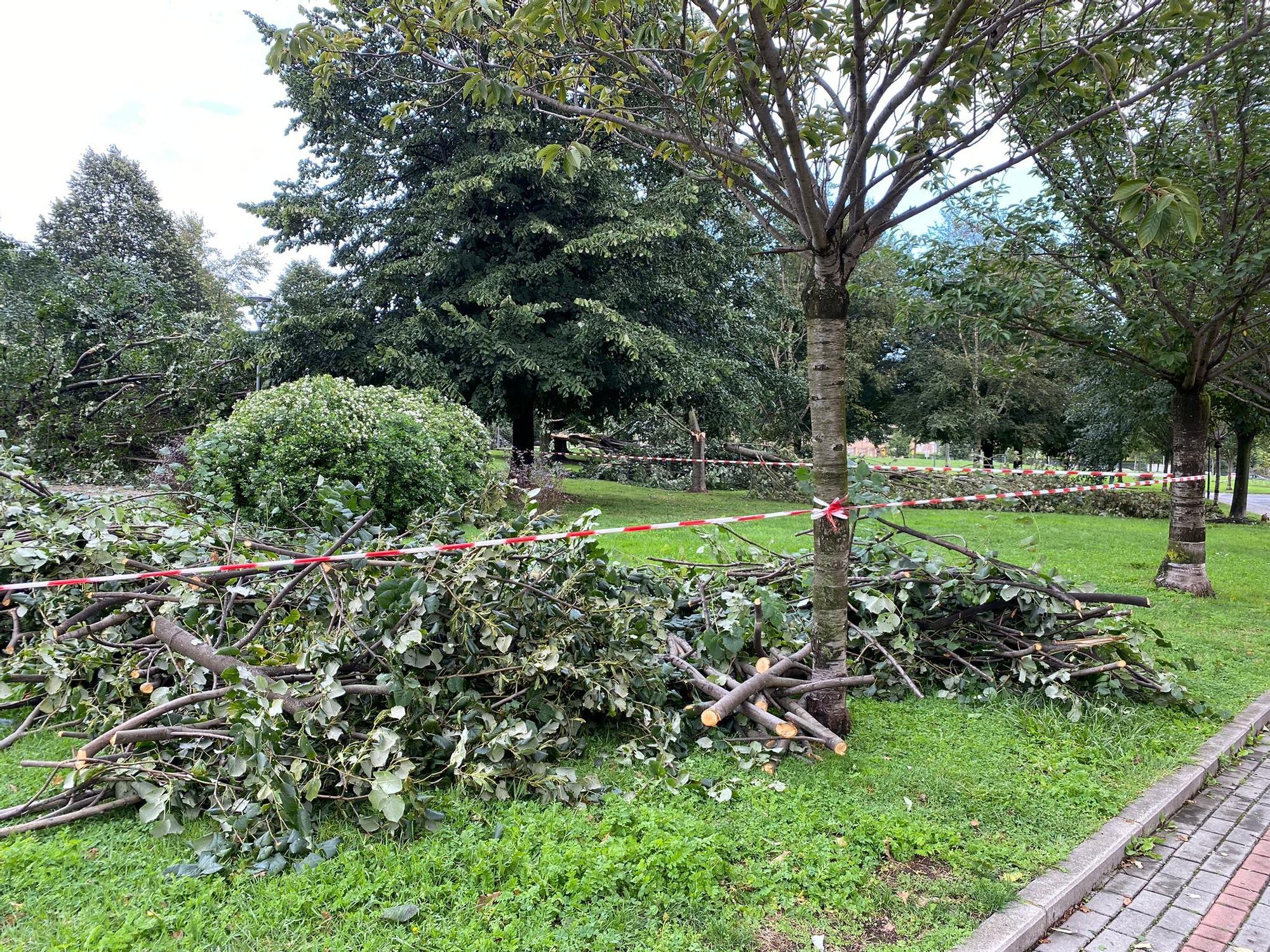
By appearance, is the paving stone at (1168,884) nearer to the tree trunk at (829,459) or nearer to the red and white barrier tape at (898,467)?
the tree trunk at (829,459)

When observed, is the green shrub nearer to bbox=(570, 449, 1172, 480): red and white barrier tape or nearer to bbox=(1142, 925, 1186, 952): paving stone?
bbox=(570, 449, 1172, 480): red and white barrier tape

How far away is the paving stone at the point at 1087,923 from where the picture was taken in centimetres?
254

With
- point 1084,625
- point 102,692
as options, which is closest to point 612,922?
point 102,692

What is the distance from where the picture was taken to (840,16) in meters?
3.89

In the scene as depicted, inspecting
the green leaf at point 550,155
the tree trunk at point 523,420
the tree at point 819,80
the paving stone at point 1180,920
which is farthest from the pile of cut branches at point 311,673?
the tree trunk at point 523,420

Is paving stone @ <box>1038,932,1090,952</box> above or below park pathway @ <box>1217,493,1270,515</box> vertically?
above

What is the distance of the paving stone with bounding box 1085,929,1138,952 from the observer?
2.43 metres

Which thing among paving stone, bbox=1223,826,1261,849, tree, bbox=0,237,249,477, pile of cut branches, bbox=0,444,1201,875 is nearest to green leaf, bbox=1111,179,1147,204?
pile of cut branches, bbox=0,444,1201,875

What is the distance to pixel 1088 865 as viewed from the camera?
2.80 metres

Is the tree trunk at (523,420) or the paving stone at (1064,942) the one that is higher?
the tree trunk at (523,420)

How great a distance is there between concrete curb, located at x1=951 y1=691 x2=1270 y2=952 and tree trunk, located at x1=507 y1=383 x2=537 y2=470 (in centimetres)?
1134

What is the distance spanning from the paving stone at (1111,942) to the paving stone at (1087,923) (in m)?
0.02

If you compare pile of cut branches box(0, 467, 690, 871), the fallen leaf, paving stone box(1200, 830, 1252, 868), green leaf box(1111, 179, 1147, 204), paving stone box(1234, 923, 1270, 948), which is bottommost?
paving stone box(1200, 830, 1252, 868)

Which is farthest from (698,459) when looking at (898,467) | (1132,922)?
(1132,922)
